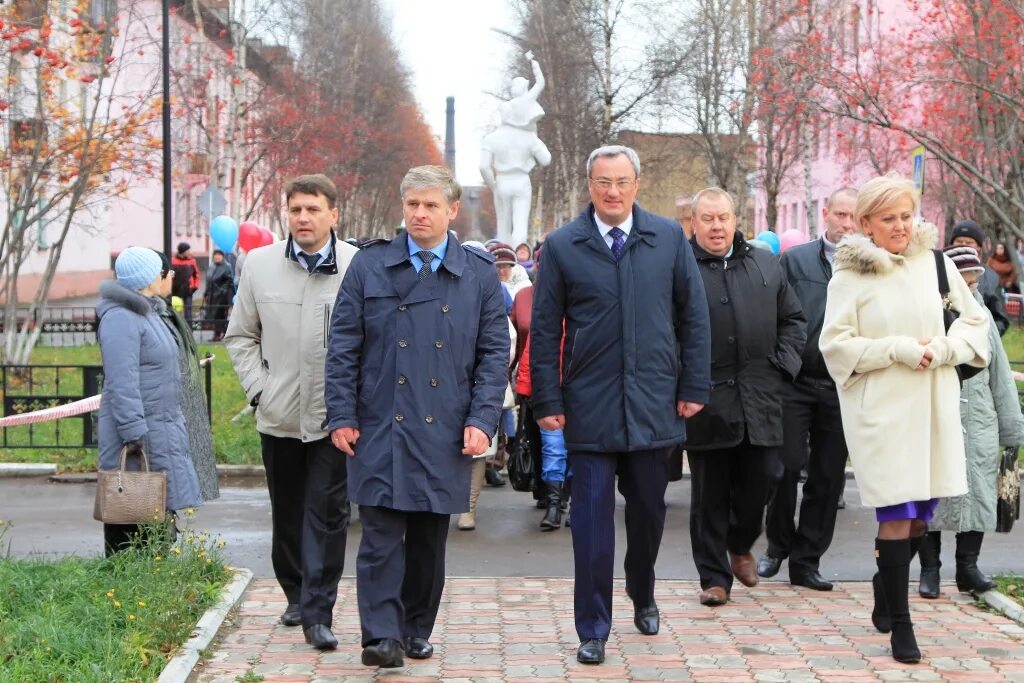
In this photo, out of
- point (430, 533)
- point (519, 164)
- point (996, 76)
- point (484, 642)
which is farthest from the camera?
point (519, 164)

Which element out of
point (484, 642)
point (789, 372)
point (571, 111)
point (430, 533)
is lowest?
point (484, 642)

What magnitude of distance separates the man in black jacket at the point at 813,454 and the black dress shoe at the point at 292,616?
256 cm

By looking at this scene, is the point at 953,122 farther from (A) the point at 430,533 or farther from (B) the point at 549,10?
(A) the point at 430,533

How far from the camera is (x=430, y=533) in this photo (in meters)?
6.05

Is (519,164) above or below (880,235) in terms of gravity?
above

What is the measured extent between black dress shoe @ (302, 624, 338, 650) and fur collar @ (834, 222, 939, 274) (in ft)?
8.77

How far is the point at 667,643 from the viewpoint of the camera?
648 centimetres

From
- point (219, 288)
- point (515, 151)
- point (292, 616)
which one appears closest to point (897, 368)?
point (292, 616)

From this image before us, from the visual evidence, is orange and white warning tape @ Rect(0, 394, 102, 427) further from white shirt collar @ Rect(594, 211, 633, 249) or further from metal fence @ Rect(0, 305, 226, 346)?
metal fence @ Rect(0, 305, 226, 346)

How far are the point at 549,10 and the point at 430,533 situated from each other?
42719 millimetres

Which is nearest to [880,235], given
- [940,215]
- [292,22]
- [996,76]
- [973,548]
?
[973,548]

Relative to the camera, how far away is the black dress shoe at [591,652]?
19.9 feet

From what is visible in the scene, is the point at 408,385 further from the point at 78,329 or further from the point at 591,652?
the point at 78,329

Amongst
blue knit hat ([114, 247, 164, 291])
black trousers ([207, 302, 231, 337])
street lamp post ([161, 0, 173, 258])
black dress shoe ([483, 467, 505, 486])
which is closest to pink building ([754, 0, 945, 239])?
street lamp post ([161, 0, 173, 258])
